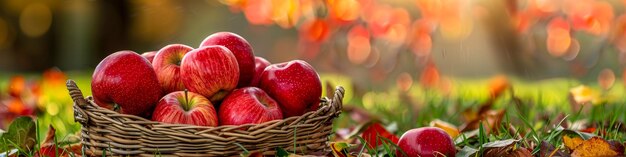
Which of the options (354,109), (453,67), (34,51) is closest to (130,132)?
(354,109)

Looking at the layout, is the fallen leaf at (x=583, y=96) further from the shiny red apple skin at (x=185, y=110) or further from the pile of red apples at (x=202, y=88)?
the shiny red apple skin at (x=185, y=110)

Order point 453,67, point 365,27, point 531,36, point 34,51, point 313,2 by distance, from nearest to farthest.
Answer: point 313,2 → point 365,27 → point 531,36 → point 453,67 → point 34,51

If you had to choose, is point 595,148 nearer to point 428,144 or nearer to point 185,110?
point 428,144

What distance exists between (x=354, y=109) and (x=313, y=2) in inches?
53.8

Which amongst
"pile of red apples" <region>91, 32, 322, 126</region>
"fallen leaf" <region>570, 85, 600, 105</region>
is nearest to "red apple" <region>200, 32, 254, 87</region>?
"pile of red apples" <region>91, 32, 322, 126</region>

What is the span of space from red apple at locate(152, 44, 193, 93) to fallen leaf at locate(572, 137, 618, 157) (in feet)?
3.24

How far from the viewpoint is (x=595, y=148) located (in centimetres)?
196

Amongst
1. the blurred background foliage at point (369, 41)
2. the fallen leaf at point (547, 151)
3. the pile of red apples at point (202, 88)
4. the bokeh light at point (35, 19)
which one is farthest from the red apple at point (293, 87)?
the bokeh light at point (35, 19)

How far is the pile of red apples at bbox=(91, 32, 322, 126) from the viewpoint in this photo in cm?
206

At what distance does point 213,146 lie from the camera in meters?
2.01

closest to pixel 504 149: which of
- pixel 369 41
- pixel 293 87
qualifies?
pixel 293 87

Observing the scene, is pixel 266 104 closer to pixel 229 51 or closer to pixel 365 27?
pixel 229 51

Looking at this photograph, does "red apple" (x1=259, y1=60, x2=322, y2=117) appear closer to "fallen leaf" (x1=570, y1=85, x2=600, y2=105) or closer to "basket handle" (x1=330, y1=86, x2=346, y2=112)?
"basket handle" (x1=330, y1=86, x2=346, y2=112)

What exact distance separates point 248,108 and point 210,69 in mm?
141
